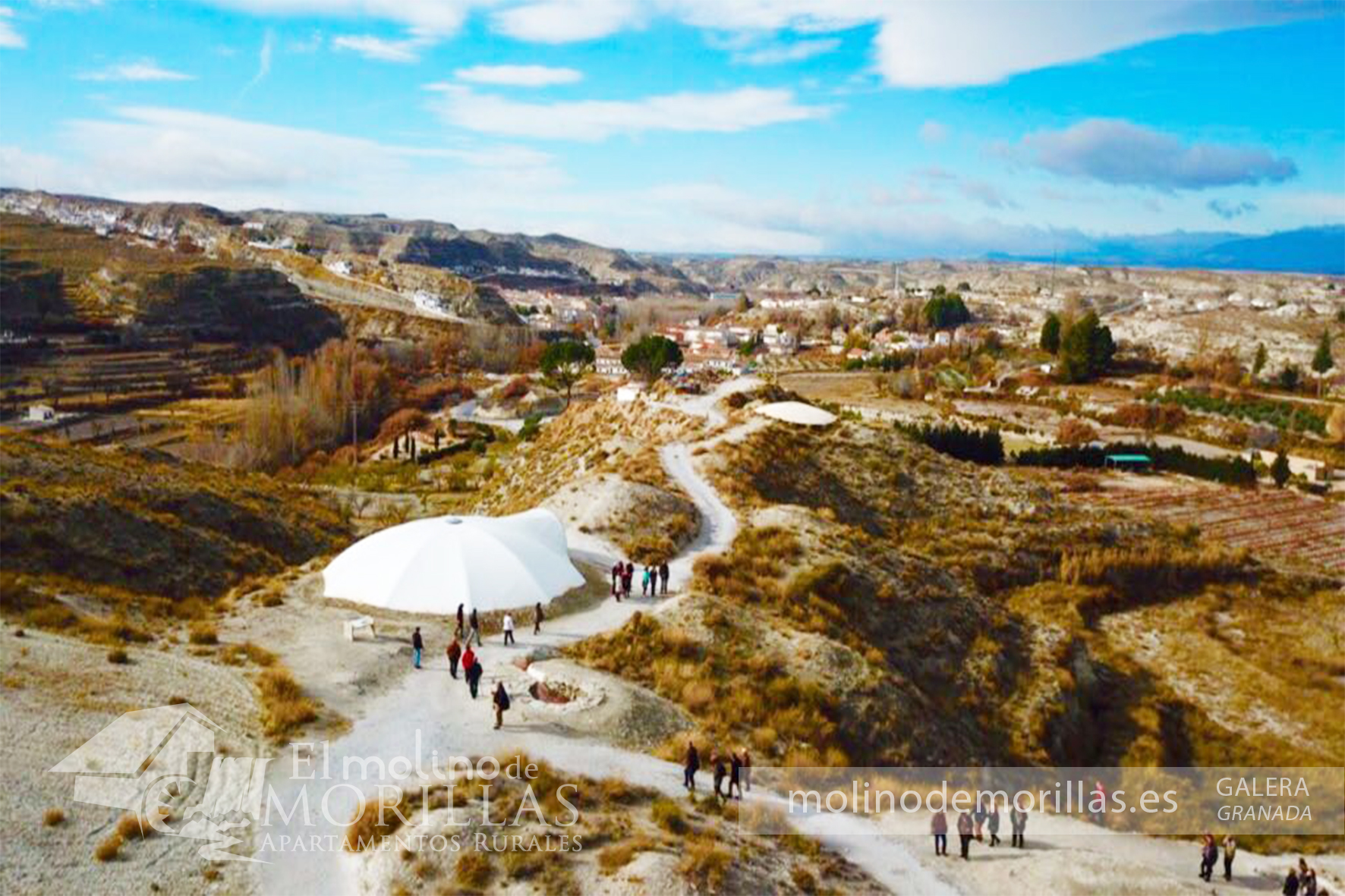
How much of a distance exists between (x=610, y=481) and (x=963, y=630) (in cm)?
1003

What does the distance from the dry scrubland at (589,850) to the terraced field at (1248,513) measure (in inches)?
1234

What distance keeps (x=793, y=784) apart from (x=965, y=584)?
1358cm

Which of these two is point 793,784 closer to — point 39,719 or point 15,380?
point 39,719

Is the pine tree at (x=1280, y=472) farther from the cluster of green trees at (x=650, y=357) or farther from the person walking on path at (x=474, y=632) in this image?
the person walking on path at (x=474, y=632)

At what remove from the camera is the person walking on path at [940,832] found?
473 inches

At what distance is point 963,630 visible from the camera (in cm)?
2270

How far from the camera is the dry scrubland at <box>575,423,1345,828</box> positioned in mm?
16828

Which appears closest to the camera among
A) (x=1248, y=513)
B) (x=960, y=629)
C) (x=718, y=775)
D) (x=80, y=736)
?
(x=80, y=736)

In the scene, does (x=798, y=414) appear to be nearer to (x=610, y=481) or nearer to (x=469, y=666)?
(x=610, y=481)

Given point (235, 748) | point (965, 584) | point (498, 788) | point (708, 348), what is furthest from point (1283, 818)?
point (708, 348)

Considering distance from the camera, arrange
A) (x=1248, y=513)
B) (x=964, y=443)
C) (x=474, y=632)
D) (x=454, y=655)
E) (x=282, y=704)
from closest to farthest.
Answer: (x=282, y=704), (x=454, y=655), (x=474, y=632), (x=1248, y=513), (x=964, y=443)

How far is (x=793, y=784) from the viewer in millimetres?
13648
